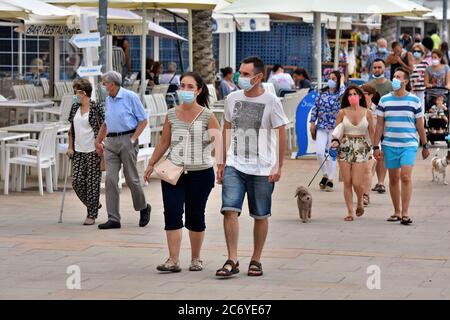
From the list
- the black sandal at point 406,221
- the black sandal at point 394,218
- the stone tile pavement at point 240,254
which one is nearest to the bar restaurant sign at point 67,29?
the stone tile pavement at point 240,254

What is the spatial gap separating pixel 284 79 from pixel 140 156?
11717 mm

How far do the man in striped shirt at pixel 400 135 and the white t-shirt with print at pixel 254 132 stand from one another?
3.77 m

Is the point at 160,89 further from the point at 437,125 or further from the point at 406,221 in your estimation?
the point at 406,221

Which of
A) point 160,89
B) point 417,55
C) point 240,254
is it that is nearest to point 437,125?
point 417,55

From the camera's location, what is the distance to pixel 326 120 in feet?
56.4

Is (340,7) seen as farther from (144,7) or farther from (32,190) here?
(32,190)

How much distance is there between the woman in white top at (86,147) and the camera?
1384 cm

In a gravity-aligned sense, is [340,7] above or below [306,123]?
above

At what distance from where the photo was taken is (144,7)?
2152cm

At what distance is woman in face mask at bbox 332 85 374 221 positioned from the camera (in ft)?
47.1

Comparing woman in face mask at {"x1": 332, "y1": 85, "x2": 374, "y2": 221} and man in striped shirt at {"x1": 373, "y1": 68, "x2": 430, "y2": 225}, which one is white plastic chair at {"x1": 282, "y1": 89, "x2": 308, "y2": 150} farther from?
man in striped shirt at {"x1": 373, "y1": 68, "x2": 430, "y2": 225}

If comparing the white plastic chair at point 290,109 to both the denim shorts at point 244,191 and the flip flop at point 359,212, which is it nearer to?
the flip flop at point 359,212

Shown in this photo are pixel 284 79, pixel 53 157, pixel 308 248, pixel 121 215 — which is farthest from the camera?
pixel 284 79
